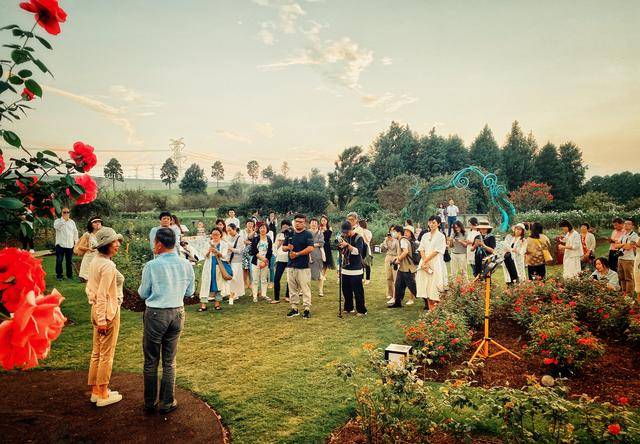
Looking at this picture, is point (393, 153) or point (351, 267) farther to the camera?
point (393, 153)

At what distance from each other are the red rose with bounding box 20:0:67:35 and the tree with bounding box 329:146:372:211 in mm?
37238

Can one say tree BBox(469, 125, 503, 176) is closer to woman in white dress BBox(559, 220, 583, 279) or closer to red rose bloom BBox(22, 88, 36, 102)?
woman in white dress BBox(559, 220, 583, 279)

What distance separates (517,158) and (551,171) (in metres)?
4.73

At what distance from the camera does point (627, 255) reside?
919 cm

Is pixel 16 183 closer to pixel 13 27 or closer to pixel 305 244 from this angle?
pixel 13 27

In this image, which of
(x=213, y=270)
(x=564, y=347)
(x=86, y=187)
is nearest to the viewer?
(x=86, y=187)

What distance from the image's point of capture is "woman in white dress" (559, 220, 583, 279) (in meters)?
9.66

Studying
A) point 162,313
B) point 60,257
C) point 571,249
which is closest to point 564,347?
point 162,313

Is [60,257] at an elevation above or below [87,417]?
above

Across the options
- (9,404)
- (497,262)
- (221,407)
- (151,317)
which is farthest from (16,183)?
(497,262)

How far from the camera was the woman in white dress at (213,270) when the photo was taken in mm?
9164

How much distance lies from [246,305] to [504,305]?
20.1 feet

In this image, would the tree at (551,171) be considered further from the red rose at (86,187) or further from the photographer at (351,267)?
the red rose at (86,187)

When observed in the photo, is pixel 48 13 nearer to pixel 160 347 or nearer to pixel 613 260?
pixel 160 347
